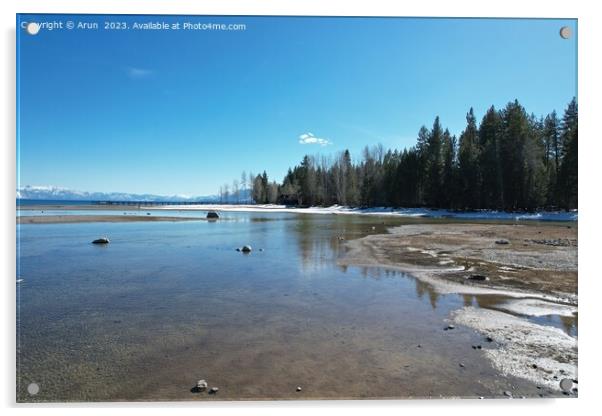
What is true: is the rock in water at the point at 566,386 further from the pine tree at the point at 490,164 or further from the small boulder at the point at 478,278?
the pine tree at the point at 490,164

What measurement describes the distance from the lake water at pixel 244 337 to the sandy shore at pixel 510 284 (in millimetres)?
353

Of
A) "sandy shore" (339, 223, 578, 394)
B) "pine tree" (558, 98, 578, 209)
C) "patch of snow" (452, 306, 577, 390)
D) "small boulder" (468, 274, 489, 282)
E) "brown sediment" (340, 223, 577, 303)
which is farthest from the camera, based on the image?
"small boulder" (468, 274, 489, 282)

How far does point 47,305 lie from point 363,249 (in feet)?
37.0

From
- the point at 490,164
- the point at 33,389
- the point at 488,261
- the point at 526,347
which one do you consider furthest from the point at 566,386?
the point at 490,164

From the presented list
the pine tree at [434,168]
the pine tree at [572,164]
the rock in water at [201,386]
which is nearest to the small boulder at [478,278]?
the pine tree at [572,164]

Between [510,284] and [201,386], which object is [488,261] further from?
[201,386]

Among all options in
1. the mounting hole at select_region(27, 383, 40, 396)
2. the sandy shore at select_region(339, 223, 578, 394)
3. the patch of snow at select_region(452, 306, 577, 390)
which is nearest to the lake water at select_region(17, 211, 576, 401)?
the mounting hole at select_region(27, 383, 40, 396)

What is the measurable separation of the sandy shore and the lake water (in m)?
0.35

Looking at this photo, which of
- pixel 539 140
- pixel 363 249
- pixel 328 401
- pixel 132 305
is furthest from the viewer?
pixel 539 140

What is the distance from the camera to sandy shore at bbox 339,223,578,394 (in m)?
4.70

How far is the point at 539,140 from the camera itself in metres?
39.3

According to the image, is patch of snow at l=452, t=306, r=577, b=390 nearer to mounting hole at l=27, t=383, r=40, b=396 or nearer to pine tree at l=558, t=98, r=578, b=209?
pine tree at l=558, t=98, r=578, b=209

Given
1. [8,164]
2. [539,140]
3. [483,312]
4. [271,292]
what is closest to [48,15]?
[8,164]

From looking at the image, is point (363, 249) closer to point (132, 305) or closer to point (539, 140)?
point (132, 305)
